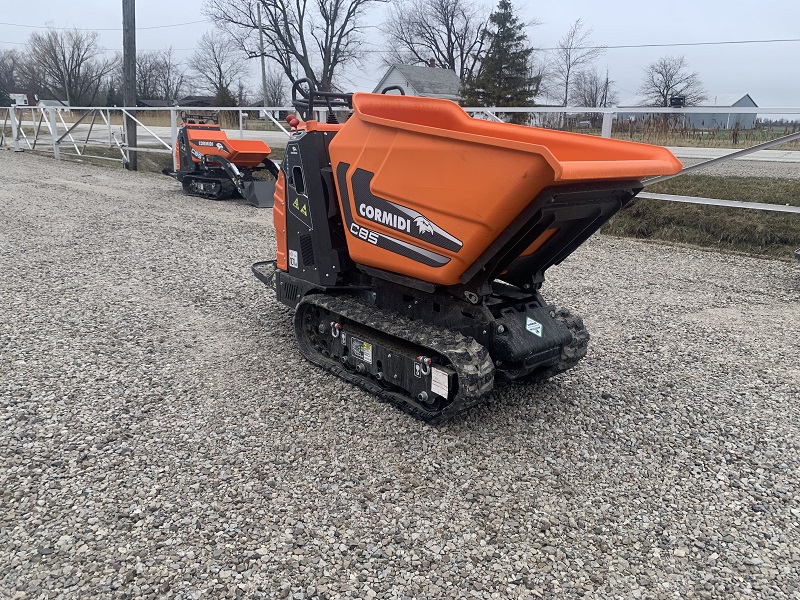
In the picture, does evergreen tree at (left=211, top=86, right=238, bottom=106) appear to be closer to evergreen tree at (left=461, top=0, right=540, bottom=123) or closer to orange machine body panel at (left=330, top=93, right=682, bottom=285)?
evergreen tree at (left=461, top=0, right=540, bottom=123)

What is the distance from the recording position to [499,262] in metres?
3.09

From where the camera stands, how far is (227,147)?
425 inches

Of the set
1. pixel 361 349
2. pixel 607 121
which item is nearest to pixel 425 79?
pixel 607 121

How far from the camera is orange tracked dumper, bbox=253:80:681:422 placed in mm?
2773

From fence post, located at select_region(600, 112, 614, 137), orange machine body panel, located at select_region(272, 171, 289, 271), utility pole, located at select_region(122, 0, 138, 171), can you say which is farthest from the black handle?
utility pole, located at select_region(122, 0, 138, 171)

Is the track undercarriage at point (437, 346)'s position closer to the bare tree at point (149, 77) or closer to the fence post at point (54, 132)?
the fence post at point (54, 132)

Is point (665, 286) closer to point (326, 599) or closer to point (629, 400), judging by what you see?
point (629, 400)

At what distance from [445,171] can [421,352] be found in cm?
104

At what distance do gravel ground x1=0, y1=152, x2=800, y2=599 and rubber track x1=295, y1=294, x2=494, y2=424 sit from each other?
9 centimetres

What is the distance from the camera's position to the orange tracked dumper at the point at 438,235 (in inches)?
109

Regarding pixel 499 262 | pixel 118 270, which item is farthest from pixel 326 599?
pixel 118 270

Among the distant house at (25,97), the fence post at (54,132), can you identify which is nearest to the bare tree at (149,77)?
the distant house at (25,97)

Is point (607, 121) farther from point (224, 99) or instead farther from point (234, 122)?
→ point (224, 99)

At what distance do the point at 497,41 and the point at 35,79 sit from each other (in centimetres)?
5154
